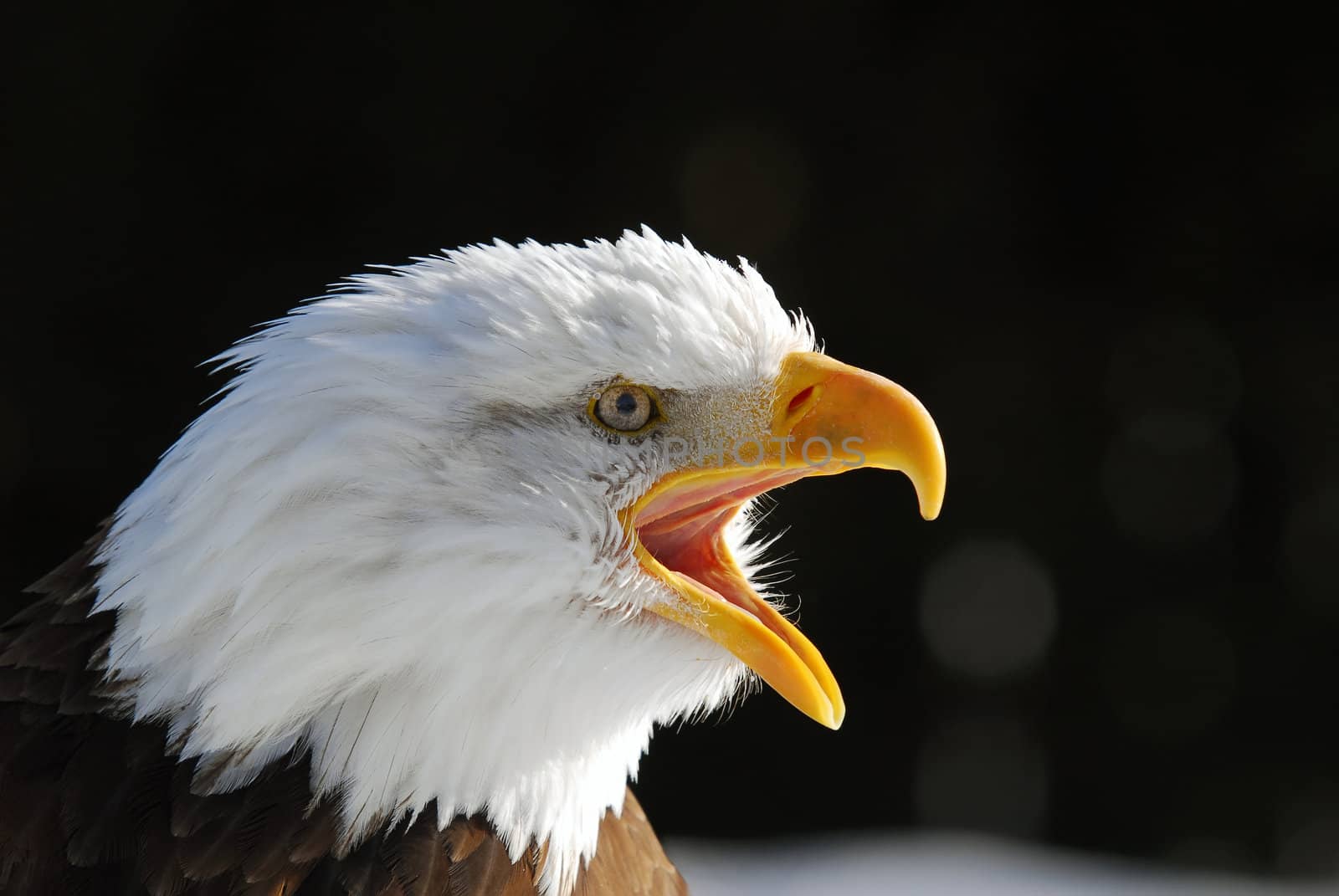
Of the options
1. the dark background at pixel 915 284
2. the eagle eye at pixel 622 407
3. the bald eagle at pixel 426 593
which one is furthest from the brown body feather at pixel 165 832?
the dark background at pixel 915 284

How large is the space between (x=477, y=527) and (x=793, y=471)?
1.27ft

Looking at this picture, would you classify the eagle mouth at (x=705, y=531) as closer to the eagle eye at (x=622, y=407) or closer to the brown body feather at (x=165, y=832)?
the eagle eye at (x=622, y=407)

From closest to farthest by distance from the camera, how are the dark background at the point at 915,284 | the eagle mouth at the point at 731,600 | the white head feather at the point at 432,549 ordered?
the white head feather at the point at 432,549 < the eagle mouth at the point at 731,600 < the dark background at the point at 915,284

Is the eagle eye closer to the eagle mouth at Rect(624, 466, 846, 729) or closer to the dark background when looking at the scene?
the eagle mouth at Rect(624, 466, 846, 729)

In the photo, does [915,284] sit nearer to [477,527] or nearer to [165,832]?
[477,527]

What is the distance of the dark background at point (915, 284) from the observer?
3.41 metres

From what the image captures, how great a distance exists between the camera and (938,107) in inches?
144

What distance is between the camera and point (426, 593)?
1.19 metres

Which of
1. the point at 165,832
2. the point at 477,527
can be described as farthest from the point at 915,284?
the point at 165,832

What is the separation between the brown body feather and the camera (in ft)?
4.04

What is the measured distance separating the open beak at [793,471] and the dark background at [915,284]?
2246 mm

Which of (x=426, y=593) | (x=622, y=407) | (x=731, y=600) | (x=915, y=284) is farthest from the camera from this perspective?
(x=915, y=284)

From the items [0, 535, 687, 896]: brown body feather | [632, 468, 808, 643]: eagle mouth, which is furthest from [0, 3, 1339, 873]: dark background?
[0, 535, 687, 896]: brown body feather

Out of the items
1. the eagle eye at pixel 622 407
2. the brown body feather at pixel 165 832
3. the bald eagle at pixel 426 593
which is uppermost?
the eagle eye at pixel 622 407
